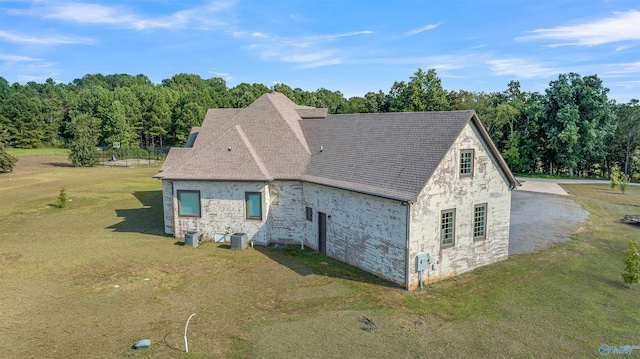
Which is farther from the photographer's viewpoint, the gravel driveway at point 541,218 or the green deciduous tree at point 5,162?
the green deciduous tree at point 5,162

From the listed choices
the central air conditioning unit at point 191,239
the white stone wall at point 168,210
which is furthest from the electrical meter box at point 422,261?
the white stone wall at point 168,210

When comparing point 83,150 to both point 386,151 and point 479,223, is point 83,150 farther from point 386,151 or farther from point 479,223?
point 479,223

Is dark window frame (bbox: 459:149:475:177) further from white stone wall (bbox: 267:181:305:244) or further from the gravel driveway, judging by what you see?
white stone wall (bbox: 267:181:305:244)

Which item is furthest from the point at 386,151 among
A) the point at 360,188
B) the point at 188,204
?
the point at 188,204

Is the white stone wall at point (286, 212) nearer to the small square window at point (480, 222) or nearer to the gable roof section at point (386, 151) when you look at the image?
the gable roof section at point (386, 151)

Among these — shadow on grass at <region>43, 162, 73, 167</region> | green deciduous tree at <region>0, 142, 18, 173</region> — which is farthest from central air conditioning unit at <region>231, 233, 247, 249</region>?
shadow on grass at <region>43, 162, 73, 167</region>

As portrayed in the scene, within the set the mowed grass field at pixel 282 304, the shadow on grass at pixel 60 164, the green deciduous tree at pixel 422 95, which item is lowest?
the mowed grass field at pixel 282 304
